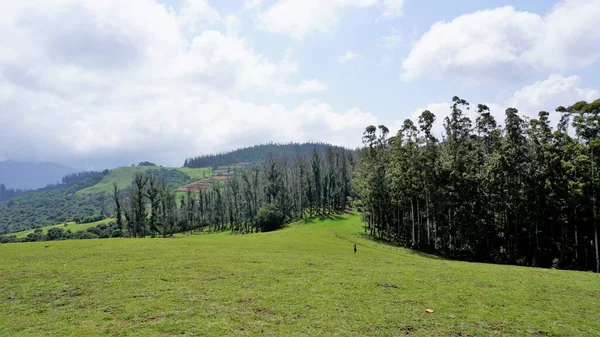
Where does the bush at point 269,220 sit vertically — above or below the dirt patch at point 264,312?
below

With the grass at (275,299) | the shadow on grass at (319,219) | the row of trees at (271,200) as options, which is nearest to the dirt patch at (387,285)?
the grass at (275,299)

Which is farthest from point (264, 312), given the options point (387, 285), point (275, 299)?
point (387, 285)

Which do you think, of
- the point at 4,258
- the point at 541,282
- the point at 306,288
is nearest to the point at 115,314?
the point at 306,288

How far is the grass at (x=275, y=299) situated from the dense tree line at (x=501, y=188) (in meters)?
Answer: 25.7

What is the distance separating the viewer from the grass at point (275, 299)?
16.3 metres

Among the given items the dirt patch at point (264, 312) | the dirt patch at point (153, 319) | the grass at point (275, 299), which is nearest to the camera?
the grass at point (275, 299)

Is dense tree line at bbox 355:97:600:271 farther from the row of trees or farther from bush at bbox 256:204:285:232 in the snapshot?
the row of trees

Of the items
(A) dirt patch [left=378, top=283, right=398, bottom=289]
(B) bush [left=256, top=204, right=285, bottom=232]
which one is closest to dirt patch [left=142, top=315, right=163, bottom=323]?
(A) dirt patch [left=378, top=283, right=398, bottom=289]

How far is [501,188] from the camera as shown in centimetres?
5959

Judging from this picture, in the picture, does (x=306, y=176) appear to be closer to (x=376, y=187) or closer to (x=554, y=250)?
(x=376, y=187)

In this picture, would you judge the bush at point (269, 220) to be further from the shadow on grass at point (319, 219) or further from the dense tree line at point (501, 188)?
the dense tree line at point (501, 188)

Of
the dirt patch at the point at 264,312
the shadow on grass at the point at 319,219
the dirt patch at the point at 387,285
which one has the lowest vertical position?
the shadow on grass at the point at 319,219

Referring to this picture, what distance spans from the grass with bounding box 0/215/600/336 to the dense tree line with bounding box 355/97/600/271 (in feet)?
84.3

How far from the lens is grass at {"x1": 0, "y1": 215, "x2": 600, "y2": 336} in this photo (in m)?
16.3
